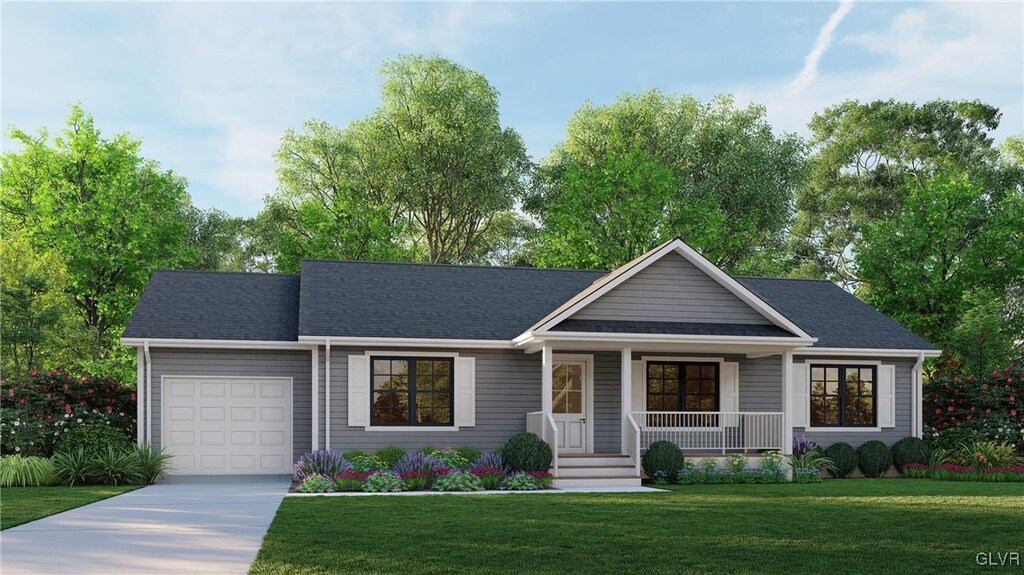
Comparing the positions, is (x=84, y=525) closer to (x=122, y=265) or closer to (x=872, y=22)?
(x=122, y=265)

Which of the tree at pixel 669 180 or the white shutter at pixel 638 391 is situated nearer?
the white shutter at pixel 638 391

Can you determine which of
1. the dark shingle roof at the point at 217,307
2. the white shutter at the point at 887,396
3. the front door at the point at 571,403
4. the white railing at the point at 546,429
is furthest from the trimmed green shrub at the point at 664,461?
the dark shingle roof at the point at 217,307

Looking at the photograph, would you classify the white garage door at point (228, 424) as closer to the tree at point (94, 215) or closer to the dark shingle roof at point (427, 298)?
the dark shingle roof at point (427, 298)

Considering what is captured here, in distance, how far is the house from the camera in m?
18.9

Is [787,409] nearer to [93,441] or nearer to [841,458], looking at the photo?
[841,458]

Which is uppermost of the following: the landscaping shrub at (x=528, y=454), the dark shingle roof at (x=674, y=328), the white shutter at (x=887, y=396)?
the dark shingle roof at (x=674, y=328)

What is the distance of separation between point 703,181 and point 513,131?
26.7 feet

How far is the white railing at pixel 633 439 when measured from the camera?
18156 millimetres

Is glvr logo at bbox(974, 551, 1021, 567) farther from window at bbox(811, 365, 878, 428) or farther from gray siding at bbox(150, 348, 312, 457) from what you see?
gray siding at bbox(150, 348, 312, 457)

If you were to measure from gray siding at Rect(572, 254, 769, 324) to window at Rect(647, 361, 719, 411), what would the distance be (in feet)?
5.77

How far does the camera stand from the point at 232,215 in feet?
154

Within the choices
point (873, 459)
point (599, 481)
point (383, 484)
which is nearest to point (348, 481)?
point (383, 484)

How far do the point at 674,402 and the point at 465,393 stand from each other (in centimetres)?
473

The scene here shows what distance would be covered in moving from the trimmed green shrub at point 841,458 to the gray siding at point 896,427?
2.34 feet
